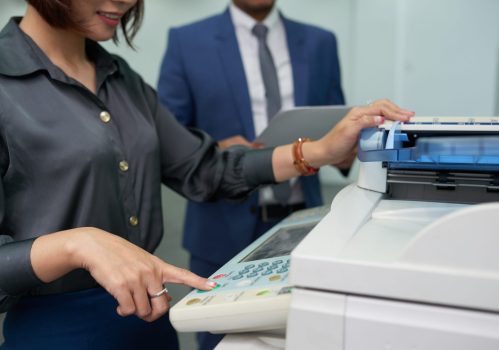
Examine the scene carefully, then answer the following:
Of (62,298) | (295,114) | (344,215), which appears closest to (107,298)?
(62,298)

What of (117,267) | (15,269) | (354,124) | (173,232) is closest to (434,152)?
(354,124)

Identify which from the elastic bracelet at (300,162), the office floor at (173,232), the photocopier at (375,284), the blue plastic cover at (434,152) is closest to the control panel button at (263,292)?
the photocopier at (375,284)

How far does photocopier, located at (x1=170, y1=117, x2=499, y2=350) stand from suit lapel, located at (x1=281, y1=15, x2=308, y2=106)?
834 mm

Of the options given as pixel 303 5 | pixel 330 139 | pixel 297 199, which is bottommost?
pixel 297 199

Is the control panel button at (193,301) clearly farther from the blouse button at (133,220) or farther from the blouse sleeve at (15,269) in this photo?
the blouse button at (133,220)

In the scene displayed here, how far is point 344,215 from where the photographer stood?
1.97 ft

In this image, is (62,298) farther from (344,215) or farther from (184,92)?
(184,92)

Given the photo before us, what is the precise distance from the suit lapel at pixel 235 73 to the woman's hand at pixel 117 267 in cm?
88

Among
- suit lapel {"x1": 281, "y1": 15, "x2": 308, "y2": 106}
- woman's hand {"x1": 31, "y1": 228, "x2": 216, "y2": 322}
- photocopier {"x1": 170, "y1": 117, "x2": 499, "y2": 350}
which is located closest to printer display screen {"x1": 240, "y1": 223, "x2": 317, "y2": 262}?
photocopier {"x1": 170, "y1": 117, "x2": 499, "y2": 350}

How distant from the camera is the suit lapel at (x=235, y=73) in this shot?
1.42 metres

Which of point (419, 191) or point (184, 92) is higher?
point (184, 92)

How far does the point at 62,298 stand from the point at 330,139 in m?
0.57

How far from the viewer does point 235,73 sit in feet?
4.71

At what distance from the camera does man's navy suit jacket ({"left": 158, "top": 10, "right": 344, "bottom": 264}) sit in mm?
1421
